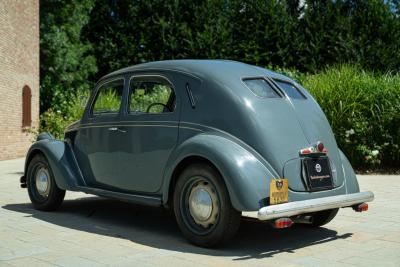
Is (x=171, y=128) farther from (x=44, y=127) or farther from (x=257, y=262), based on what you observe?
(x=44, y=127)

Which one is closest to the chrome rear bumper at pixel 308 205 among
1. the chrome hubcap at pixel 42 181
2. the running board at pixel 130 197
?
the running board at pixel 130 197

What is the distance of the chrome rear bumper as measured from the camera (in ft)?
15.5

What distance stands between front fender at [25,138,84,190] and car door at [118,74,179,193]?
78 centimetres

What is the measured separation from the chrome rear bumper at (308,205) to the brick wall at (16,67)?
13.7 m

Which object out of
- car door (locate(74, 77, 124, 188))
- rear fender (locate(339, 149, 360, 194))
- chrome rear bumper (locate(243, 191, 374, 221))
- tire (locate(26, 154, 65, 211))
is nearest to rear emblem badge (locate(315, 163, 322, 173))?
chrome rear bumper (locate(243, 191, 374, 221))

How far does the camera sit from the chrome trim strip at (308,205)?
4.73 m

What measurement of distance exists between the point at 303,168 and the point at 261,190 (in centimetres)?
57

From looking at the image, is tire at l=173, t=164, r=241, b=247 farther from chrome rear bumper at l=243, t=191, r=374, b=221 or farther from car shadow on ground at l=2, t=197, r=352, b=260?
chrome rear bumper at l=243, t=191, r=374, b=221

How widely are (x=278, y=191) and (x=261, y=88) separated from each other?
1174mm

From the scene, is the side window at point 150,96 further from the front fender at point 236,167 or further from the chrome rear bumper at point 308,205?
the chrome rear bumper at point 308,205

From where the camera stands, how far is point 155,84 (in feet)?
20.5

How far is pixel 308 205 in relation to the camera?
498cm

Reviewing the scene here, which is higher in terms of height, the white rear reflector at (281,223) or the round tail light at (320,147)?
the round tail light at (320,147)

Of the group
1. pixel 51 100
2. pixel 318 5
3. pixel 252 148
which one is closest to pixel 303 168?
pixel 252 148
